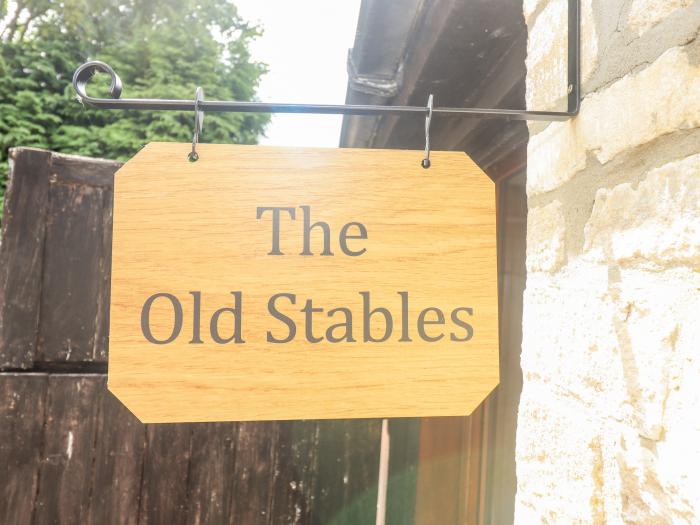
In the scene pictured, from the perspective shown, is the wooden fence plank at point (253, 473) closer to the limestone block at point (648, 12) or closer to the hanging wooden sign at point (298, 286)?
the hanging wooden sign at point (298, 286)

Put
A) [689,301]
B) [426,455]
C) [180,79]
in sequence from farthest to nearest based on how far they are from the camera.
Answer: [180,79] → [426,455] → [689,301]

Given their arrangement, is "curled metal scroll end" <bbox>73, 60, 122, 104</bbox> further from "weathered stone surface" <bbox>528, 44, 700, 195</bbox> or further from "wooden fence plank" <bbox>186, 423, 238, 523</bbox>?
"wooden fence plank" <bbox>186, 423, 238, 523</bbox>

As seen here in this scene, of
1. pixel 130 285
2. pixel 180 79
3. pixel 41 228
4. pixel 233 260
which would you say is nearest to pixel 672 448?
pixel 233 260

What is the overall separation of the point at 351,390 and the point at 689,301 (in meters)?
0.46

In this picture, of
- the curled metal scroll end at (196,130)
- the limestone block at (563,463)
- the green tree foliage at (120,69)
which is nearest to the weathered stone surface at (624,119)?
the limestone block at (563,463)

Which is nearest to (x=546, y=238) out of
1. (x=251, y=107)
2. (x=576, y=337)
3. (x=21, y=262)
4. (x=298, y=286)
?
(x=576, y=337)

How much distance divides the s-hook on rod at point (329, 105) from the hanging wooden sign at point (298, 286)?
0.24 ft

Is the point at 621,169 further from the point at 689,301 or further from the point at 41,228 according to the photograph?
the point at 41,228

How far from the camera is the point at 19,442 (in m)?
1.81

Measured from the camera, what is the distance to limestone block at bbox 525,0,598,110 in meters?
0.74

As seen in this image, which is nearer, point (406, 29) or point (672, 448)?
point (672, 448)

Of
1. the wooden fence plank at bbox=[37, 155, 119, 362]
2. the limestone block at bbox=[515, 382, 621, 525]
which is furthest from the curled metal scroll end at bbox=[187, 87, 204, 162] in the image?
the wooden fence plank at bbox=[37, 155, 119, 362]

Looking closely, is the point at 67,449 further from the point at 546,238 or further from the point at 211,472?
the point at 546,238

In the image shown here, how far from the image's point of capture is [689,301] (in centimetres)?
53
